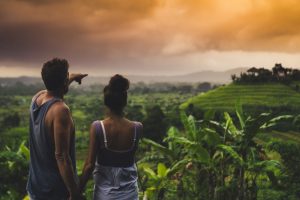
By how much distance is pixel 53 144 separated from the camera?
10.2 ft

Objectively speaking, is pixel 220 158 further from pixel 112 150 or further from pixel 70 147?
pixel 70 147

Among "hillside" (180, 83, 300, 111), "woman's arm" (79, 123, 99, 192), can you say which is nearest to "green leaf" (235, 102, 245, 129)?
"woman's arm" (79, 123, 99, 192)

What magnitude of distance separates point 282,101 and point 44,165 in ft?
170

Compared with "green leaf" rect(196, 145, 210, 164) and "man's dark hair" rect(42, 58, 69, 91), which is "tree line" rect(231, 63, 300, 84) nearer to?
"green leaf" rect(196, 145, 210, 164)

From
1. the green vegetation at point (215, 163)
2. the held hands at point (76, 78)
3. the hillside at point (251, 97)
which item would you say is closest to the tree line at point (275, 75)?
the hillside at point (251, 97)

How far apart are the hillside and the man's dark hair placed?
48531mm

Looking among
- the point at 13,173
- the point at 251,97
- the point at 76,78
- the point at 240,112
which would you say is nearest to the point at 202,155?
the point at 240,112

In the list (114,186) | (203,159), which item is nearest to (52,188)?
(114,186)

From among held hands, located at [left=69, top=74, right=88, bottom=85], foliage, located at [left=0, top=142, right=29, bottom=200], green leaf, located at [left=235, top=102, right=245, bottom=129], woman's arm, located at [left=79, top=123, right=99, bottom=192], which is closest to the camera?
woman's arm, located at [left=79, top=123, right=99, bottom=192]

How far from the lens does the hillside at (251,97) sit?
173 feet

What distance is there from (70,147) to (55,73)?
53 centimetres

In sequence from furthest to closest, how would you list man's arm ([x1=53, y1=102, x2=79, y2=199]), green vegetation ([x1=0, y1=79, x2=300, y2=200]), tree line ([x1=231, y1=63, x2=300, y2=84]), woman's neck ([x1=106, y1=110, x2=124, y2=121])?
1. tree line ([x1=231, y1=63, x2=300, y2=84])
2. green vegetation ([x1=0, y1=79, x2=300, y2=200])
3. woman's neck ([x1=106, y1=110, x2=124, y2=121])
4. man's arm ([x1=53, y1=102, x2=79, y2=199])

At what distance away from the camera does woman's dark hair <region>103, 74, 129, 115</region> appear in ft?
10.4

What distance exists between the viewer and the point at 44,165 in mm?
3113
